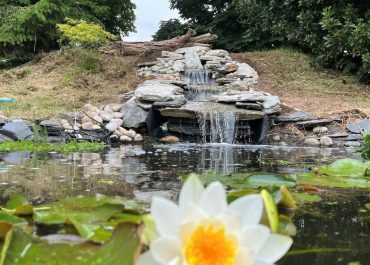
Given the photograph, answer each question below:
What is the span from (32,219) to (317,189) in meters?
1.38

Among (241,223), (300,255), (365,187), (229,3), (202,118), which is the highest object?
(229,3)

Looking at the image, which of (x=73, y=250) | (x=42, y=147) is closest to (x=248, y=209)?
(x=73, y=250)

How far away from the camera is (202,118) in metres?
7.34

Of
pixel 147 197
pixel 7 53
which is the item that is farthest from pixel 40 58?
pixel 147 197

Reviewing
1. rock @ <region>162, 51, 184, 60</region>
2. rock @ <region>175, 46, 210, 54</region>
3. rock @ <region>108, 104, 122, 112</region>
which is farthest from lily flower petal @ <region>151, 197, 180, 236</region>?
rock @ <region>175, 46, 210, 54</region>

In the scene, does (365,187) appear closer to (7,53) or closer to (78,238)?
(78,238)

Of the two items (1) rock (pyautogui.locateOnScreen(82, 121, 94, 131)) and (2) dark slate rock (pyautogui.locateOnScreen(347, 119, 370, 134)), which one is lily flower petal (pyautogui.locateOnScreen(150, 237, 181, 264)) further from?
(2) dark slate rock (pyautogui.locateOnScreen(347, 119, 370, 134))

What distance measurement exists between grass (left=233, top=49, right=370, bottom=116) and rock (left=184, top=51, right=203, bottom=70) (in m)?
1.21

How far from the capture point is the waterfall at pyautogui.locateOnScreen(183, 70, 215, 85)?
10.1 metres

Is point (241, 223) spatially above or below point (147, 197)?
above

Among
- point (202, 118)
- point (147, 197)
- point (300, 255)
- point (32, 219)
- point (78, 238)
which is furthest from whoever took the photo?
point (202, 118)

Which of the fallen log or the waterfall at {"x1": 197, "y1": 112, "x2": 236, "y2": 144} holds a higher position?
the fallen log

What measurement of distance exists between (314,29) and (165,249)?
11177 mm

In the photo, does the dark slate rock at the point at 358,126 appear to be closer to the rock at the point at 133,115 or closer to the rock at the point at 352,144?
the rock at the point at 352,144
